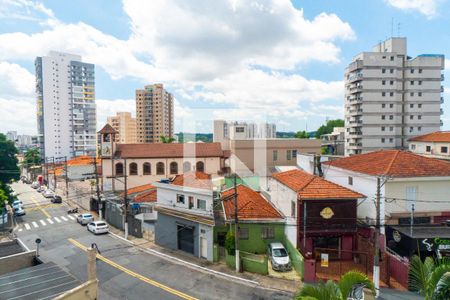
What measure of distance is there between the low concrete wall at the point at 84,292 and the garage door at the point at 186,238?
13716 millimetres

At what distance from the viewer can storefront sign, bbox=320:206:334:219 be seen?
884 inches

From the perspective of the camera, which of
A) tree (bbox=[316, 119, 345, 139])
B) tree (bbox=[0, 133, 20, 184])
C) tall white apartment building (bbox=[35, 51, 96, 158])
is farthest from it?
tall white apartment building (bbox=[35, 51, 96, 158])

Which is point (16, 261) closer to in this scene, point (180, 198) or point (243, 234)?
point (180, 198)

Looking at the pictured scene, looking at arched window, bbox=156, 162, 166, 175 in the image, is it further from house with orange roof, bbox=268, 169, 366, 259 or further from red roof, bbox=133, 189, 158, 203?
house with orange roof, bbox=268, 169, 366, 259

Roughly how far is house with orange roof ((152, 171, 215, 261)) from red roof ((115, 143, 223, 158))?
23.4m

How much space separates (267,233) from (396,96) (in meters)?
59.2

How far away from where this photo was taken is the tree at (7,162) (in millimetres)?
44556

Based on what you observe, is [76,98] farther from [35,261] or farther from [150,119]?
[35,261]

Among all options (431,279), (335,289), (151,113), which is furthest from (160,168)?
(151,113)

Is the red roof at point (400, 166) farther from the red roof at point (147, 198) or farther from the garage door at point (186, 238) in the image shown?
the red roof at point (147, 198)

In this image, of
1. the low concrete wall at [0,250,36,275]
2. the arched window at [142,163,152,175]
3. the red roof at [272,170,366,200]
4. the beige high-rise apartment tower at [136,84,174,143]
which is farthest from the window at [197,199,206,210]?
the beige high-rise apartment tower at [136,84,174,143]

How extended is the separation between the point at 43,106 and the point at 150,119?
45654 mm

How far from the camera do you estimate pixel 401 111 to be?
68.8 metres

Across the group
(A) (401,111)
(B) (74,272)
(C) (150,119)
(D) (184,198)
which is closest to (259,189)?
(D) (184,198)
